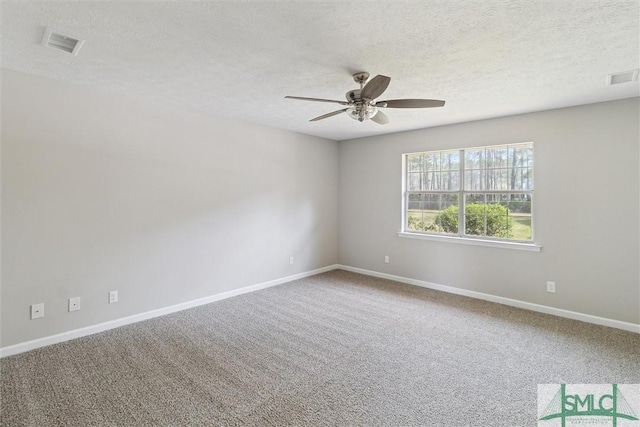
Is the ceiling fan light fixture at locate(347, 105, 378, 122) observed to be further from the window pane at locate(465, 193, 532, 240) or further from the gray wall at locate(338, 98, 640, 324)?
the window pane at locate(465, 193, 532, 240)

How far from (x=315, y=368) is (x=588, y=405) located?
190cm

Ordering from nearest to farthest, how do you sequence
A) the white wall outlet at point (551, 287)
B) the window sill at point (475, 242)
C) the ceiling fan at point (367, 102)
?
the ceiling fan at point (367, 102) → the white wall outlet at point (551, 287) → the window sill at point (475, 242)

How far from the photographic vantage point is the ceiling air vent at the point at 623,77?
262 centimetres

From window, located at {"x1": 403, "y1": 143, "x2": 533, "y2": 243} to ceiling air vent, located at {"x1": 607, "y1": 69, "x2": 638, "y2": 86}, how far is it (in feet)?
3.86

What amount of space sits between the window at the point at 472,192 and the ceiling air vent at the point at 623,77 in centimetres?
118

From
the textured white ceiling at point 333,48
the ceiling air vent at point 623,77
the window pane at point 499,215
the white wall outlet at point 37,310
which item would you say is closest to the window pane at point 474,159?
the window pane at point 499,215

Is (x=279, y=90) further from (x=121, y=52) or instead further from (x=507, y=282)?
(x=507, y=282)

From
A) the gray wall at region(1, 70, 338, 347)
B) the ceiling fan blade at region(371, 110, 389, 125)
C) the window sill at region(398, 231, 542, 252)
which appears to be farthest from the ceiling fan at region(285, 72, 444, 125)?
the window sill at region(398, 231, 542, 252)

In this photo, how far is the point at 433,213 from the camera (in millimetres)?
4863

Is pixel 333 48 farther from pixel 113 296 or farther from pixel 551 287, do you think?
pixel 551 287

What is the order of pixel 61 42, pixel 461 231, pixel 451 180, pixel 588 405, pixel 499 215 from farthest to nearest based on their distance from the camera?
pixel 451 180 → pixel 461 231 → pixel 499 215 → pixel 61 42 → pixel 588 405

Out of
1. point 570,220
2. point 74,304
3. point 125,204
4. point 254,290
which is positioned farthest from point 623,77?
point 74,304

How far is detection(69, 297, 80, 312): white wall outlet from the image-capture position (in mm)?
3002

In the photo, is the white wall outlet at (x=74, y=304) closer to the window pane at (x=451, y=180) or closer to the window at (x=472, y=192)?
the window at (x=472, y=192)
